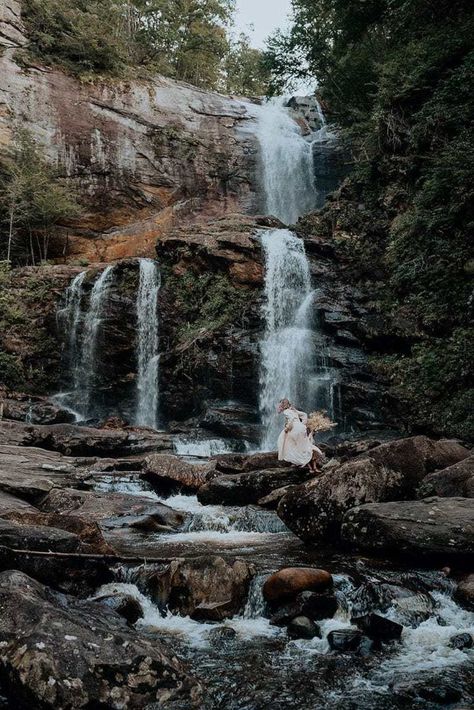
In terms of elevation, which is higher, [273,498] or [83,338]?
[83,338]

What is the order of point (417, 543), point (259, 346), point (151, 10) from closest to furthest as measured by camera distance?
point (417, 543)
point (259, 346)
point (151, 10)

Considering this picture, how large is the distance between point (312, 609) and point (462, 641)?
1.31 m

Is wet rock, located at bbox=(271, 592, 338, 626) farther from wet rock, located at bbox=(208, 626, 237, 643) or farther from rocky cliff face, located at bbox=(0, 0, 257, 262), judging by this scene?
rocky cliff face, located at bbox=(0, 0, 257, 262)

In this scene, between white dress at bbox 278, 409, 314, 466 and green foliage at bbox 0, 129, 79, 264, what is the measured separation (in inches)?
737

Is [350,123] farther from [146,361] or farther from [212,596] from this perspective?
[212,596]

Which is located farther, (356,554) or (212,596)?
(356,554)

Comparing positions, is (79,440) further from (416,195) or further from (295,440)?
(416,195)

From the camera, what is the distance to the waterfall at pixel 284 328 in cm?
1759

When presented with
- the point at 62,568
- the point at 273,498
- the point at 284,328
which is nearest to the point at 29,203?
the point at 284,328

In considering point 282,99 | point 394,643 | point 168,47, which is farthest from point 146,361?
point 168,47

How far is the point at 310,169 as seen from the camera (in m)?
28.5

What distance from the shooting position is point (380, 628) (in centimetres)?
473

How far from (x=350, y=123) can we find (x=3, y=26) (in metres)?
18.3

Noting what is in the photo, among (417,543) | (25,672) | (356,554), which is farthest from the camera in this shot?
(356,554)
